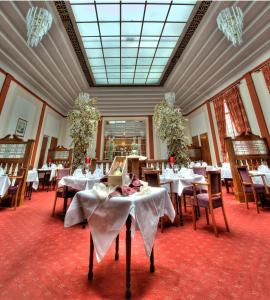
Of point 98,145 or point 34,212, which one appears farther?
point 98,145

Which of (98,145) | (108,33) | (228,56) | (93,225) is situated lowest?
(93,225)

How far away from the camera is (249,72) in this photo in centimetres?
570

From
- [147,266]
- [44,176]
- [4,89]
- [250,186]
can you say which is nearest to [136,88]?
[4,89]

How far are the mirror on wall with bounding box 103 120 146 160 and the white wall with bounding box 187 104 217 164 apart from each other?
313 centimetres

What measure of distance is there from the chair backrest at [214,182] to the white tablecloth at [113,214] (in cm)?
142

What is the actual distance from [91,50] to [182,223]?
21.2 feet

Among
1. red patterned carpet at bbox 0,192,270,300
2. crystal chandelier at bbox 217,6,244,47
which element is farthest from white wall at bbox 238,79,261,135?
red patterned carpet at bbox 0,192,270,300

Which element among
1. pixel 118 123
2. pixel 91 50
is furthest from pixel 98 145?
pixel 91 50

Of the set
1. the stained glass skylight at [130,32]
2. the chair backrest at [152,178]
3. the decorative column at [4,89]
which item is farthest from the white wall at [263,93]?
the decorative column at [4,89]

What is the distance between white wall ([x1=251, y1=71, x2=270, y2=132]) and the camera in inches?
203

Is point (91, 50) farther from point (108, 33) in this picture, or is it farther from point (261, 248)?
point (261, 248)

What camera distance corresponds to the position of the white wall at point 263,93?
5.16m

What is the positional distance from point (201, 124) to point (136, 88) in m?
4.22

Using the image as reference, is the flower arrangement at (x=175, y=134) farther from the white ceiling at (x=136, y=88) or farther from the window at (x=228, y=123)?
the window at (x=228, y=123)
